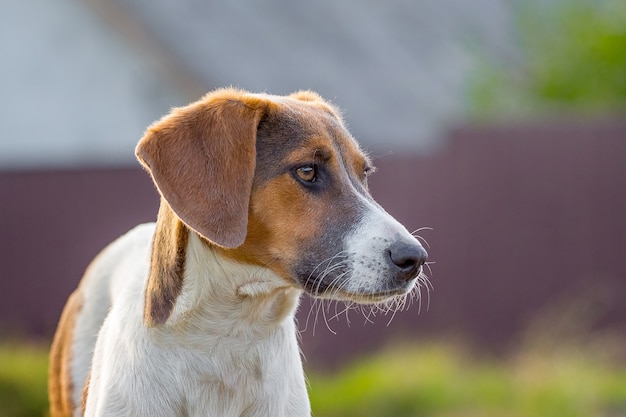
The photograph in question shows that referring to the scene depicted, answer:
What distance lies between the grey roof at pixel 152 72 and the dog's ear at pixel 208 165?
8555 millimetres

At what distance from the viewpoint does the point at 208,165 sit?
4.18m

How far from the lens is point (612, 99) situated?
19234 mm

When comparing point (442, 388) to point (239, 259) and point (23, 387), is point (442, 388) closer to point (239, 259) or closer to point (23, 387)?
point (23, 387)

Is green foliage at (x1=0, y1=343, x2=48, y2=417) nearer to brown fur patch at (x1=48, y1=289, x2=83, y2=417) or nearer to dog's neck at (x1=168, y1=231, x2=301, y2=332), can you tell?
brown fur patch at (x1=48, y1=289, x2=83, y2=417)

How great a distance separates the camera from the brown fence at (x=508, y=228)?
12.1m

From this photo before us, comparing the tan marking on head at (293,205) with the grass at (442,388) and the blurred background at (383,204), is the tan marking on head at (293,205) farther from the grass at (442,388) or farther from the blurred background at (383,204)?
the grass at (442,388)

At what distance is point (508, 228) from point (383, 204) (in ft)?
4.75

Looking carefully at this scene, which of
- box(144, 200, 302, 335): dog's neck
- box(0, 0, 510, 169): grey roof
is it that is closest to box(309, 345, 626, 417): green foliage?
box(0, 0, 510, 169): grey roof

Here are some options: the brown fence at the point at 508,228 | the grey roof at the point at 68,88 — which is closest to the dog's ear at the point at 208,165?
the brown fence at the point at 508,228

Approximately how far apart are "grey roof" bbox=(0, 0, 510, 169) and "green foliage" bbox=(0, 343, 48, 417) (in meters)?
3.20

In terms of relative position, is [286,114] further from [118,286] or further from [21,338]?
[21,338]

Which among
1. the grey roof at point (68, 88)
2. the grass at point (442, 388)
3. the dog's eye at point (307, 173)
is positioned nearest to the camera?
the dog's eye at point (307, 173)

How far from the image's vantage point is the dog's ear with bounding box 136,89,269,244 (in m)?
4.08

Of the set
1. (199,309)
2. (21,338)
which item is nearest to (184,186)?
(199,309)
